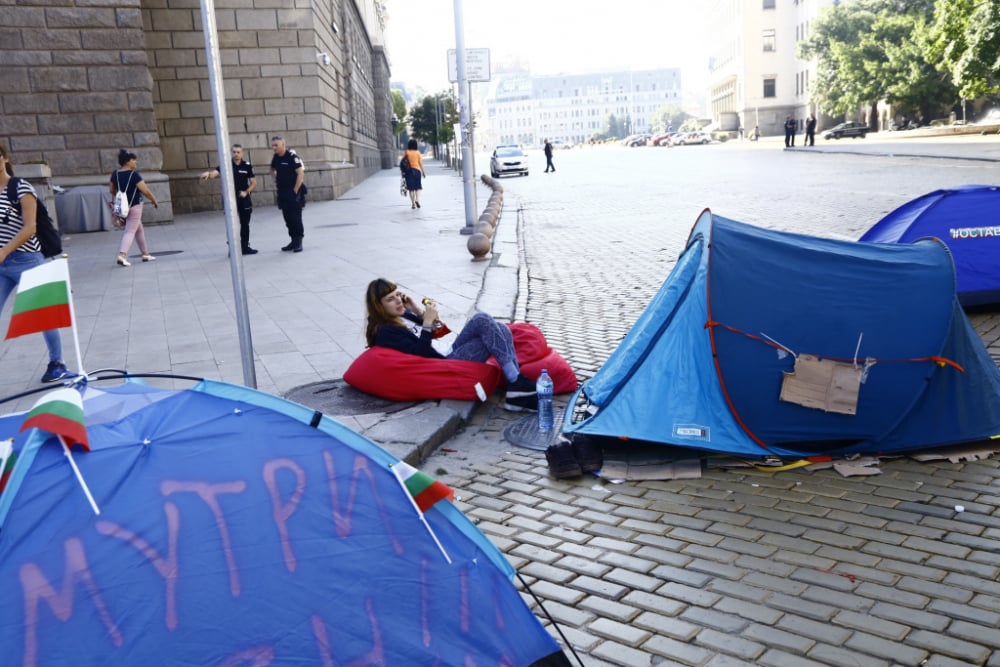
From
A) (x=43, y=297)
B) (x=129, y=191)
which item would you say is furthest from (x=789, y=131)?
(x=43, y=297)

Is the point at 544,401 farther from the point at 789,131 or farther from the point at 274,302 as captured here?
the point at 789,131

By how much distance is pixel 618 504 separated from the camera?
484 cm

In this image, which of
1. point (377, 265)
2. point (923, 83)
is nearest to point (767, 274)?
point (377, 265)

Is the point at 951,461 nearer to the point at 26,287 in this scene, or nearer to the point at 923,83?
the point at 26,287

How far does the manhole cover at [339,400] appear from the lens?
20.4ft

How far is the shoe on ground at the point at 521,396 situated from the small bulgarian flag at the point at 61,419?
12.8 feet

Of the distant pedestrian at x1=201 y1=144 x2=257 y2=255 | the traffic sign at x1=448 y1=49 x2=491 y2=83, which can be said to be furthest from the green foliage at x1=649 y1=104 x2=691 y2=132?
the distant pedestrian at x1=201 y1=144 x2=257 y2=255

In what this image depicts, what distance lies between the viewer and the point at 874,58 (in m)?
66.6

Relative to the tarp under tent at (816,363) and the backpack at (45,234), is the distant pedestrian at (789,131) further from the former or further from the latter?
the tarp under tent at (816,363)

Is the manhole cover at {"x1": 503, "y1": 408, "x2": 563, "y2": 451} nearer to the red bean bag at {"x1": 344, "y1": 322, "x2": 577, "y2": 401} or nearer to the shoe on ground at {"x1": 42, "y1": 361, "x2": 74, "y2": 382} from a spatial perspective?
the red bean bag at {"x1": 344, "y1": 322, "x2": 577, "y2": 401}

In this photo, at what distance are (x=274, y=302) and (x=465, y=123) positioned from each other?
8.41 m

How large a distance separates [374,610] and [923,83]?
6694 cm

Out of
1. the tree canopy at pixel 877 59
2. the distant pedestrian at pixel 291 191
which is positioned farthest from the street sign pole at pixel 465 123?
the tree canopy at pixel 877 59

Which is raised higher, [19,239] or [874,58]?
[874,58]
